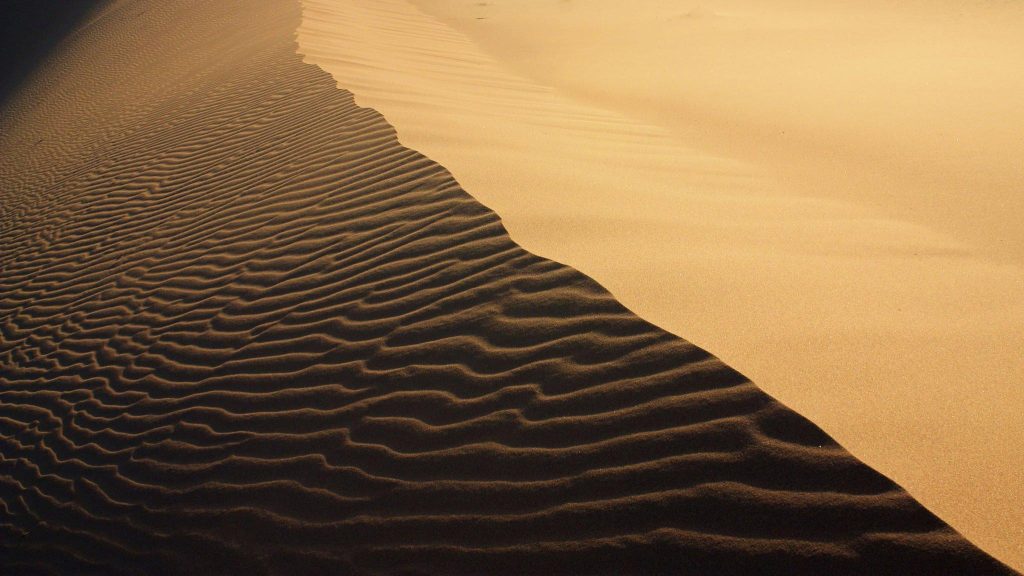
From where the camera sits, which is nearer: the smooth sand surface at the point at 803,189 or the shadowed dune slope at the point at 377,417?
the shadowed dune slope at the point at 377,417

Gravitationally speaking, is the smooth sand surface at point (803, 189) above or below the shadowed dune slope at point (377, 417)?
above

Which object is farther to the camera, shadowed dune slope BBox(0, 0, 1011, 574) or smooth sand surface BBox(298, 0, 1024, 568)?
smooth sand surface BBox(298, 0, 1024, 568)

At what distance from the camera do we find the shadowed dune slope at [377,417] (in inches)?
89.0

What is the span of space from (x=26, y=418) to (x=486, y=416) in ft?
11.6

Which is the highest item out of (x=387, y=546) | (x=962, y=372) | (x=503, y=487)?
(x=962, y=372)

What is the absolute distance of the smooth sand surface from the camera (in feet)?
8.64

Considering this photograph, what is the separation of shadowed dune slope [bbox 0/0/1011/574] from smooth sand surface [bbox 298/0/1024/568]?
28 cm

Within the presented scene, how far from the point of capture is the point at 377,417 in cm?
324

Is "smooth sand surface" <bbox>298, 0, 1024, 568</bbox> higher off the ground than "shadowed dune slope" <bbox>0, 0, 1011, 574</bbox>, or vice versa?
"smooth sand surface" <bbox>298, 0, 1024, 568</bbox>

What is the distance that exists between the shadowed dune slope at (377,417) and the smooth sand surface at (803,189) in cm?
28

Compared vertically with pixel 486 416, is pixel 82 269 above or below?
below

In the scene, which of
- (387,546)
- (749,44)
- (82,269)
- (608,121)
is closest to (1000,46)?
(749,44)

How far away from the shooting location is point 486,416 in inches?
Result: 117

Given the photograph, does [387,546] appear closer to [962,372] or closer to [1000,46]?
[962,372]
